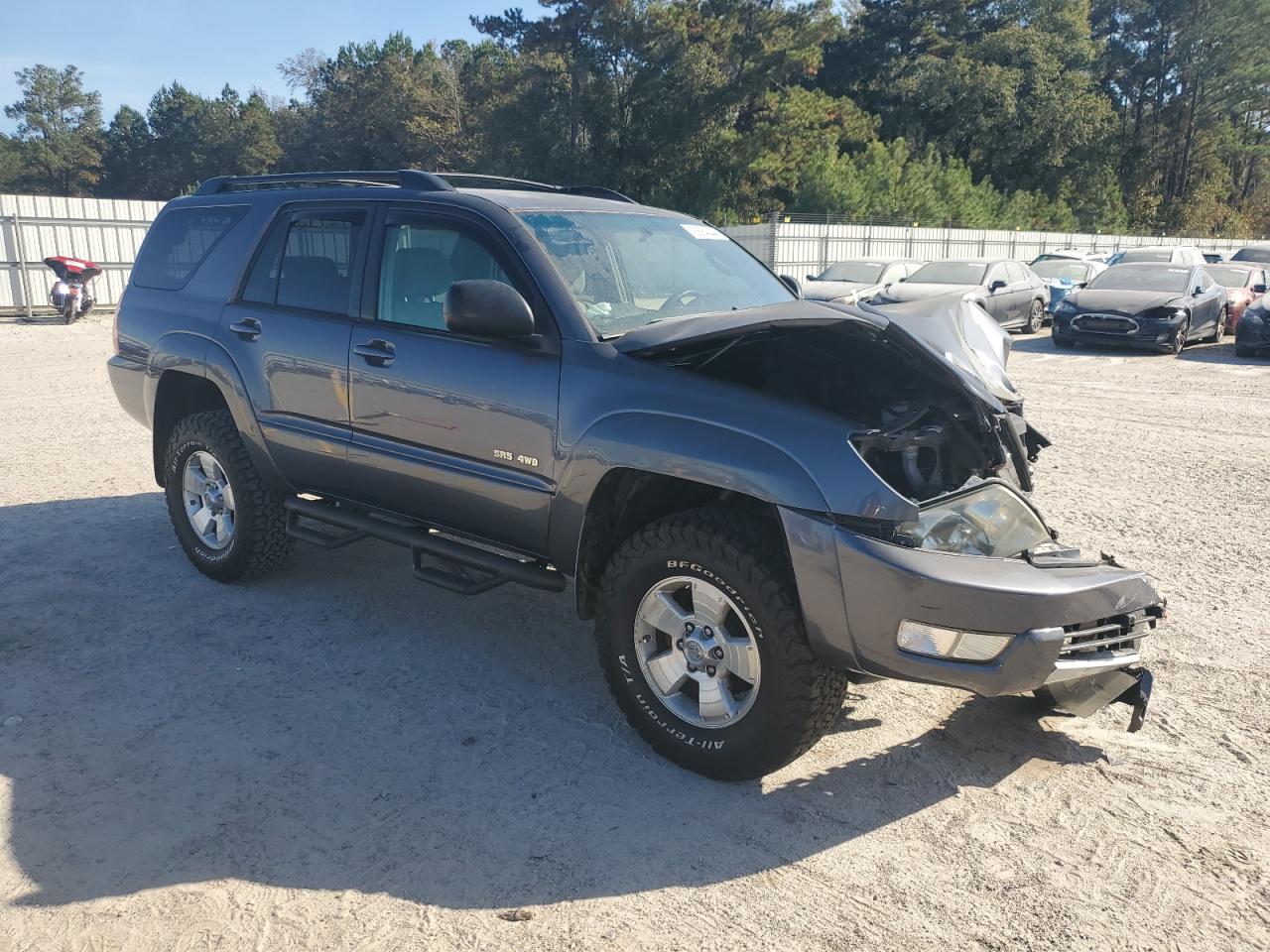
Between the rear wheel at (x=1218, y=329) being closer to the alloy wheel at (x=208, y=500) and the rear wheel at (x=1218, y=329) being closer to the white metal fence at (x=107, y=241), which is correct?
the white metal fence at (x=107, y=241)

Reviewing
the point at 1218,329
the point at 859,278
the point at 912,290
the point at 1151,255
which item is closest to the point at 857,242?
the point at 1151,255

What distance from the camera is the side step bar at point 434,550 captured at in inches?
155

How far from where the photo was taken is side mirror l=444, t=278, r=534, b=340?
3648 mm

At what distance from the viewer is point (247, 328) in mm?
4926

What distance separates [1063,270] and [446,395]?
22.7 metres

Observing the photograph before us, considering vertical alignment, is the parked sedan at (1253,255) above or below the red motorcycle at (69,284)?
above

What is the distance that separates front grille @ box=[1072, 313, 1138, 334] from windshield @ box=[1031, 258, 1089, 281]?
23.3 feet

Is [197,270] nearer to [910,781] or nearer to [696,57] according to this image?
[910,781]

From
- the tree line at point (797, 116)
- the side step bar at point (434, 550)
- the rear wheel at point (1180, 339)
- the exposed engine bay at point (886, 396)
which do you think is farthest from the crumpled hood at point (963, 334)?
the tree line at point (797, 116)

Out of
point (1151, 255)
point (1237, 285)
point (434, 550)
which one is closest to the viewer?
point (434, 550)

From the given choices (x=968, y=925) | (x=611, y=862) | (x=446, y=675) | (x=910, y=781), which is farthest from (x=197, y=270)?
(x=968, y=925)

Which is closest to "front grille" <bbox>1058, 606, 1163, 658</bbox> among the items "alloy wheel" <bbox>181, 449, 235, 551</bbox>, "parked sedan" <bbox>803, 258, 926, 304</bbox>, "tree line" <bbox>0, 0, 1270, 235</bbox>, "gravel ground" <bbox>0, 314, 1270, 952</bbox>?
"gravel ground" <bbox>0, 314, 1270, 952</bbox>

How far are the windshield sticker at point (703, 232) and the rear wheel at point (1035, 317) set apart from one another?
16317mm

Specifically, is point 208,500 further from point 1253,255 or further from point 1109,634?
point 1253,255
